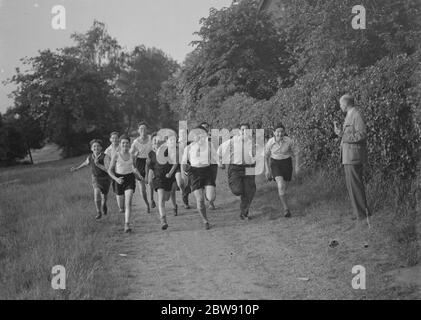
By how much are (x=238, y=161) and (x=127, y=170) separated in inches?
87.2

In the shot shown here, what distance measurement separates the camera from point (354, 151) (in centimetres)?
759

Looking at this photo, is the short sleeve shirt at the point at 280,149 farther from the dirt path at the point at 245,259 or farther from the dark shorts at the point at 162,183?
the dark shorts at the point at 162,183

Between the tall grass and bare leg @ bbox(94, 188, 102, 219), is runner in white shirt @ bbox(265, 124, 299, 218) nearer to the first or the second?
the tall grass

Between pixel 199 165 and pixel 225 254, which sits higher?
pixel 199 165

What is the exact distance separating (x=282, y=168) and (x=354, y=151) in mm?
2043

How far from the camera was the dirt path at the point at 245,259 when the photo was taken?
18.4 ft

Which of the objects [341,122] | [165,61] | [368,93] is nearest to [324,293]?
[368,93]

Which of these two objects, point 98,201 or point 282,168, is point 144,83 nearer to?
point 98,201

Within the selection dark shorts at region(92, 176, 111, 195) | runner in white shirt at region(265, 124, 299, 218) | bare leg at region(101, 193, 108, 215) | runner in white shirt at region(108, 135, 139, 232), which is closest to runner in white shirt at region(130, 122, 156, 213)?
dark shorts at region(92, 176, 111, 195)

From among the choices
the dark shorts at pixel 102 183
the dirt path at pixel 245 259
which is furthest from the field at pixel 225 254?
the dark shorts at pixel 102 183

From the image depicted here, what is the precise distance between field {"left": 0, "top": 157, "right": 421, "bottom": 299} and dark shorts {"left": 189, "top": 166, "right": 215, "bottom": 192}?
0.79 m

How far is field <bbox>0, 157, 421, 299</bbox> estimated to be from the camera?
562cm

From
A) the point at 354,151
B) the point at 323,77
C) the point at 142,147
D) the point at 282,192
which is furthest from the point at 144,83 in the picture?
the point at 354,151
